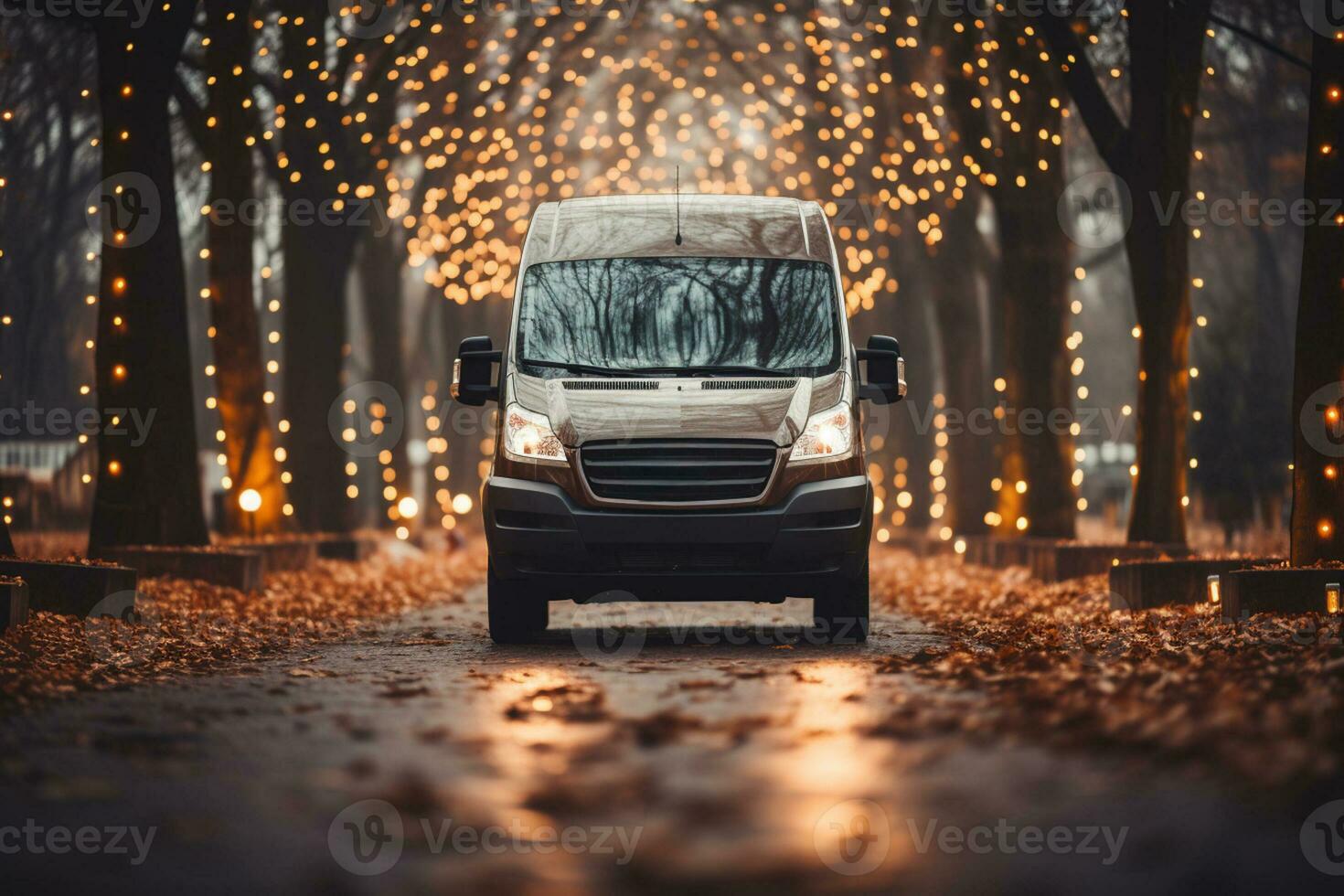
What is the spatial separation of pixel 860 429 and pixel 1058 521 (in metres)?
12.6

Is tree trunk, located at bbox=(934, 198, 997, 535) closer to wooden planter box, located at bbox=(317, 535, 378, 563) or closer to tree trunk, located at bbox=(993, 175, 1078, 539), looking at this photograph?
tree trunk, located at bbox=(993, 175, 1078, 539)

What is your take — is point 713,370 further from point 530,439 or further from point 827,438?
point 530,439

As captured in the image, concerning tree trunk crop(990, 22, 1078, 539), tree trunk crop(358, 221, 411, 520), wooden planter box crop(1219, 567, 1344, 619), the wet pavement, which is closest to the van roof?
wooden planter box crop(1219, 567, 1344, 619)

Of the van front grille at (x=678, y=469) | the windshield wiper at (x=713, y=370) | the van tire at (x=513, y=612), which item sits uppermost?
the windshield wiper at (x=713, y=370)

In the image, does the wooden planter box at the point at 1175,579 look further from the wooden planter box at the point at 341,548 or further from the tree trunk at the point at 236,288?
the wooden planter box at the point at 341,548

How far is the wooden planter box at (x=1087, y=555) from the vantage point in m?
20.4

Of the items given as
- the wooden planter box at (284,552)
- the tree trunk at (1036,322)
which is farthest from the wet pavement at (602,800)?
the tree trunk at (1036,322)

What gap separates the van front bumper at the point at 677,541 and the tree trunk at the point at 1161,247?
27.1ft

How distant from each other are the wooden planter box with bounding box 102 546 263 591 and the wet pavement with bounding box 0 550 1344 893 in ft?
29.6

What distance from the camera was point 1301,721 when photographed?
748 centimetres

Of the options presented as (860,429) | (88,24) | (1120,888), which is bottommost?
(1120,888)

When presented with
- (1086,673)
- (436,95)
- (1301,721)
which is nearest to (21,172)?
(436,95)

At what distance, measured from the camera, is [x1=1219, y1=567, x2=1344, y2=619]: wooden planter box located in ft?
42.5

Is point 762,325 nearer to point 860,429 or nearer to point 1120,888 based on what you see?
point 860,429
